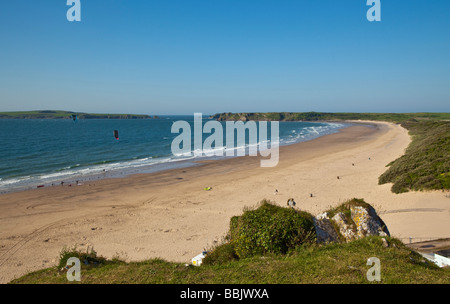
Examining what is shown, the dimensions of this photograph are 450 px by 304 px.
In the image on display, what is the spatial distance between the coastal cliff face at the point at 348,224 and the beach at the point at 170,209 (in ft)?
16.1

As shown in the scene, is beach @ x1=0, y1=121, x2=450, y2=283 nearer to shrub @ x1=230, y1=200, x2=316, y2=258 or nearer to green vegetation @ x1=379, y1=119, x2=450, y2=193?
green vegetation @ x1=379, y1=119, x2=450, y2=193

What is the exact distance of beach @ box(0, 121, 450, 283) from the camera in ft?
44.4

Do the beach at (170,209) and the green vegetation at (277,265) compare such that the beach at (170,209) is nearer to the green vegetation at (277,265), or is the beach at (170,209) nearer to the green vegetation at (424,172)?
the green vegetation at (424,172)

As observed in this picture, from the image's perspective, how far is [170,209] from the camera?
64.8 feet

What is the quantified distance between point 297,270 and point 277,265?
0.54 meters

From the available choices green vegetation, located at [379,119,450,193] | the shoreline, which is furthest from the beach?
the shoreline

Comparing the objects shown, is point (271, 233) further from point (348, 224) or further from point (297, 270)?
point (348, 224)

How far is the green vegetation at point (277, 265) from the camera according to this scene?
18.5 ft

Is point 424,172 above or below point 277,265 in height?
above

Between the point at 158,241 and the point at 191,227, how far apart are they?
7.76ft

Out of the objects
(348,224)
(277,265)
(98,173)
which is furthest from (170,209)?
(98,173)

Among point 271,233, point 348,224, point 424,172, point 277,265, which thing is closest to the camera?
point 277,265

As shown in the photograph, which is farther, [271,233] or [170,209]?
[170,209]

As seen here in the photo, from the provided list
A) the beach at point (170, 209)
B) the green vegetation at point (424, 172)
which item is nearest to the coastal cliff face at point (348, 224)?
the beach at point (170, 209)
